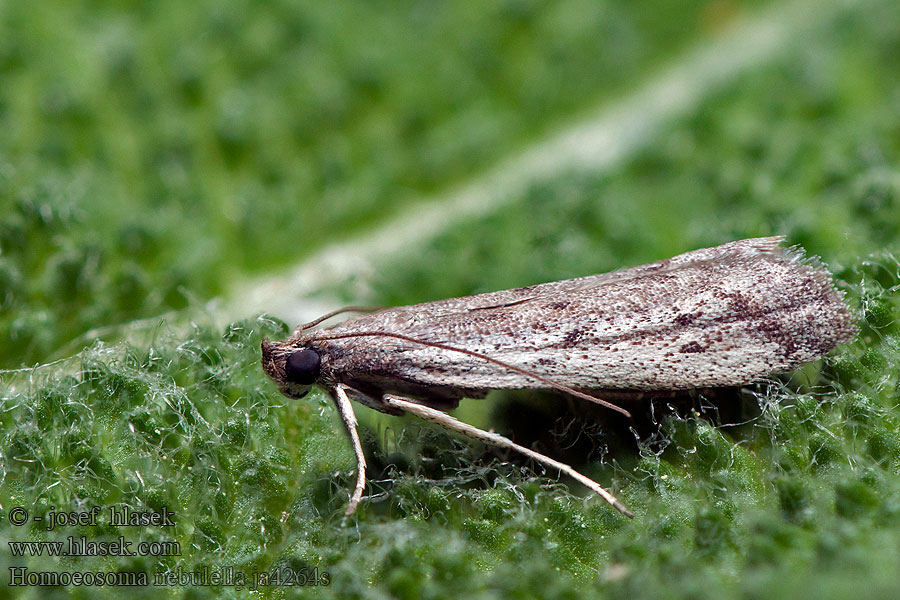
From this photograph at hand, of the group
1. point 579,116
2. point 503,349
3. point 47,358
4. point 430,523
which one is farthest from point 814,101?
point 47,358

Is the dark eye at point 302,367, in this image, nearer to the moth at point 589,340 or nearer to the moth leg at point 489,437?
the moth at point 589,340

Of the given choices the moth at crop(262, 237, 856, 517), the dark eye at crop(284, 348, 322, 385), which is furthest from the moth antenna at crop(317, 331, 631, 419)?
the dark eye at crop(284, 348, 322, 385)

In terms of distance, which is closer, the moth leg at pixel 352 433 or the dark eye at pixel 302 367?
the moth leg at pixel 352 433

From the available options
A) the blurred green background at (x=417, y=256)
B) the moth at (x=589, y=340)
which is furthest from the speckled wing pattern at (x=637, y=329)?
the blurred green background at (x=417, y=256)

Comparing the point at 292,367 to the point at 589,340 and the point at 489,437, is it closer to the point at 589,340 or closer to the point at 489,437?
the point at 489,437

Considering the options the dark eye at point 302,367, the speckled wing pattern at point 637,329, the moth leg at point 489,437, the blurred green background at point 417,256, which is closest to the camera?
the blurred green background at point 417,256

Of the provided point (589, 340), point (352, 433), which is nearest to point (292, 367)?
point (352, 433)

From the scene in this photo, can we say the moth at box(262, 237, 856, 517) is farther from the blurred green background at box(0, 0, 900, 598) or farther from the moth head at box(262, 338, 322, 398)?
the blurred green background at box(0, 0, 900, 598)

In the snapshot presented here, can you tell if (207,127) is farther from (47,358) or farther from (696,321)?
(696,321)
